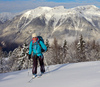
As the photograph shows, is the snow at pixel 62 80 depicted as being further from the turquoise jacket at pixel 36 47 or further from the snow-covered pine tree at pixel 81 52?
the snow-covered pine tree at pixel 81 52

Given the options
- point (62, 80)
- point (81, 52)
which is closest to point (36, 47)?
point (62, 80)

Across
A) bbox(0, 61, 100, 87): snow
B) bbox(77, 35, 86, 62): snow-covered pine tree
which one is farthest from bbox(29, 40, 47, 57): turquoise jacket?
bbox(77, 35, 86, 62): snow-covered pine tree

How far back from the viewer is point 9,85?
258 inches

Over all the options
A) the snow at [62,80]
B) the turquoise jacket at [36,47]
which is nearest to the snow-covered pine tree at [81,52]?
the snow at [62,80]

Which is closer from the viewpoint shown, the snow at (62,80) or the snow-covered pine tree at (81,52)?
the snow at (62,80)

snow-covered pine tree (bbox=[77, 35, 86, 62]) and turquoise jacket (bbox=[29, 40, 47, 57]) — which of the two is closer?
turquoise jacket (bbox=[29, 40, 47, 57])

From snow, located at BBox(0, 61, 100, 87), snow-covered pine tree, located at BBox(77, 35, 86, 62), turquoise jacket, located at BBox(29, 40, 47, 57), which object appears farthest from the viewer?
snow-covered pine tree, located at BBox(77, 35, 86, 62)

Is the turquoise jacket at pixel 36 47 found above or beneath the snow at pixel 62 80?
above

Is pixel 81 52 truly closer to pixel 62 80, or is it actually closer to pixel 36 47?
pixel 36 47

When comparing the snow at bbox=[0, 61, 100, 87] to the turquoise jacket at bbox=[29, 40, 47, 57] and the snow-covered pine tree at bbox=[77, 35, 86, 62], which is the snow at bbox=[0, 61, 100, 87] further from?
the snow-covered pine tree at bbox=[77, 35, 86, 62]

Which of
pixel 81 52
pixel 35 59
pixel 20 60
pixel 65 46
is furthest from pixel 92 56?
pixel 35 59

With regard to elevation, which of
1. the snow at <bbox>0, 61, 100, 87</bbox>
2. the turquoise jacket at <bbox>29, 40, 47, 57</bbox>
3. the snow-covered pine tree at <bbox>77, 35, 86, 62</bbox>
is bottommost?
the snow-covered pine tree at <bbox>77, 35, 86, 62</bbox>

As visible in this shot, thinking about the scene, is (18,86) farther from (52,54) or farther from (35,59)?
(52,54)

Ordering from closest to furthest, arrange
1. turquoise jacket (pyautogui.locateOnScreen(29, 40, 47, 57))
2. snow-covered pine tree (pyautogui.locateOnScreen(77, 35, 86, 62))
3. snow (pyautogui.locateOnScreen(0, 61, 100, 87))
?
snow (pyautogui.locateOnScreen(0, 61, 100, 87)) < turquoise jacket (pyautogui.locateOnScreen(29, 40, 47, 57)) < snow-covered pine tree (pyautogui.locateOnScreen(77, 35, 86, 62))
